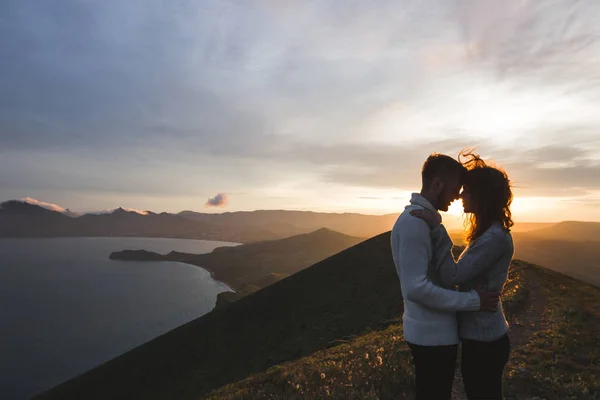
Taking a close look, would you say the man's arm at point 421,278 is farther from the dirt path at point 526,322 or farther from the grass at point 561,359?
the grass at point 561,359

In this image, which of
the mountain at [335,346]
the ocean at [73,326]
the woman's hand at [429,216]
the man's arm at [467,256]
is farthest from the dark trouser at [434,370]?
the ocean at [73,326]

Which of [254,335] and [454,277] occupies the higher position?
[454,277]

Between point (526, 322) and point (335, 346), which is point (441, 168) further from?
point (335, 346)

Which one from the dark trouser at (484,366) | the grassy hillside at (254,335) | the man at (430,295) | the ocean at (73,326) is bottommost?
the ocean at (73,326)

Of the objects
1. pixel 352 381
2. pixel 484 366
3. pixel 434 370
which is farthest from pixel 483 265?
pixel 352 381

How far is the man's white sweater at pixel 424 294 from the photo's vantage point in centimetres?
377

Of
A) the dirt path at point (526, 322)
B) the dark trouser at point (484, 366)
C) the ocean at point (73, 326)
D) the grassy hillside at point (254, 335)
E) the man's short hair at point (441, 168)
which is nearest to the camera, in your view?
the dark trouser at point (484, 366)

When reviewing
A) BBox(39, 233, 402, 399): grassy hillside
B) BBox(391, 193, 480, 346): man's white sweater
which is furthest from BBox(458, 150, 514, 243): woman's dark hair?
BBox(39, 233, 402, 399): grassy hillside

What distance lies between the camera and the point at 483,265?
159 inches

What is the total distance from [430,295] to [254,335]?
156ft

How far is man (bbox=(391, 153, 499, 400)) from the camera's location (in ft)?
12.5

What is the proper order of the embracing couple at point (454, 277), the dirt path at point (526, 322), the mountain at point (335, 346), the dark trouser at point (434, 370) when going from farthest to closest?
the mountain at point (335, 346), the dirt path at point (526, 322), the dark trouser at point (434, 370), the embracing couple at point (454, 277)

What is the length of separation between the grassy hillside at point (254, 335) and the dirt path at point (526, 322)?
1417cm

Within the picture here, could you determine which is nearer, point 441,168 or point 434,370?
point 434,370
